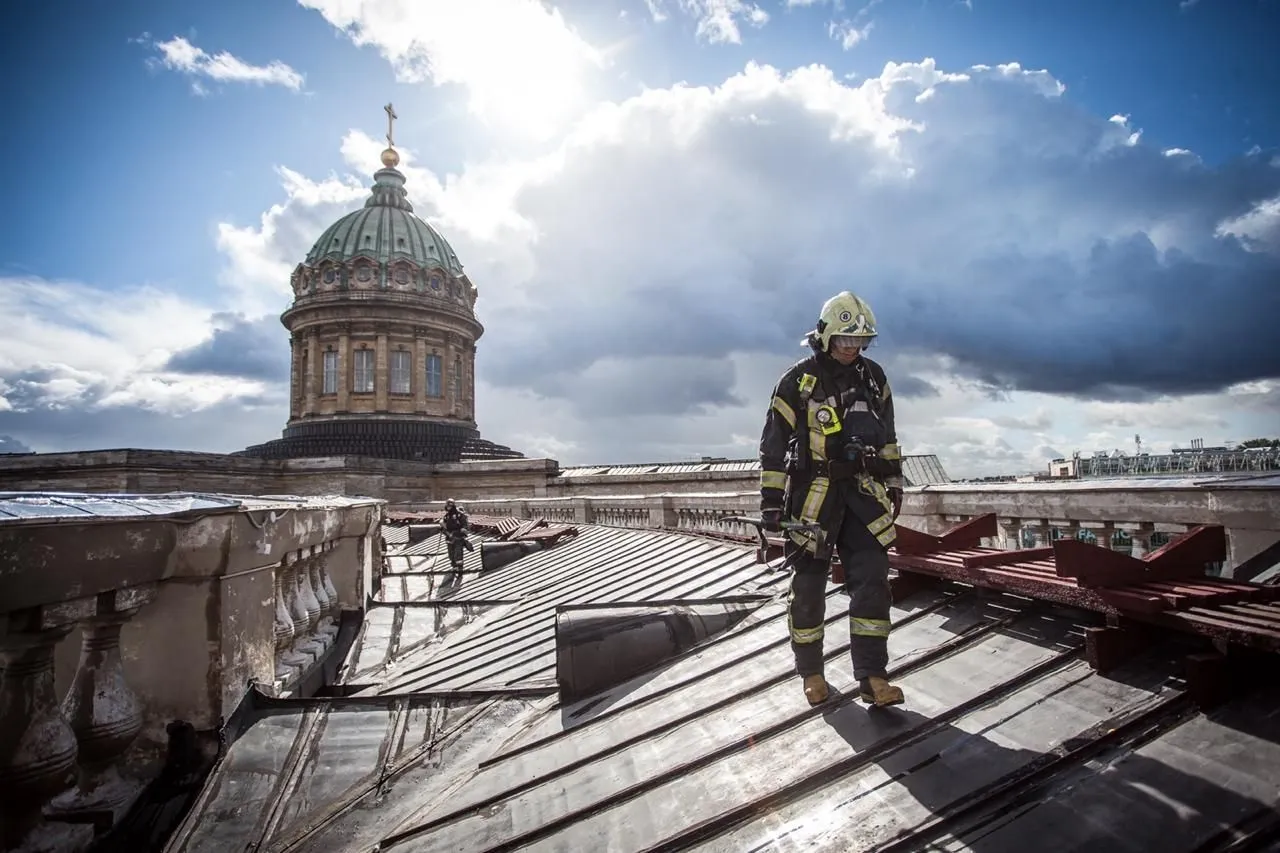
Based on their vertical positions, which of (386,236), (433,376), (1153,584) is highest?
(386,236)

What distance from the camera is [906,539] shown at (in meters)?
4.62

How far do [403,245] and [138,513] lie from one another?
145 ft

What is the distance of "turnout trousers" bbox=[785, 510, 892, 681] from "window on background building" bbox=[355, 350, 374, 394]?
39.5m

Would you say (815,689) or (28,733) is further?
(815,689)

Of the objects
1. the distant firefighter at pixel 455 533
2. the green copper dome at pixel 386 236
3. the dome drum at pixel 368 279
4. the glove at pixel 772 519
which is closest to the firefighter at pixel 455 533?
the distant firefighter at pixel 455 533

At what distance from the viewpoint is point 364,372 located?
40156 mm

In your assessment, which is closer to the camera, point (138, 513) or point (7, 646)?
point (7, 646)

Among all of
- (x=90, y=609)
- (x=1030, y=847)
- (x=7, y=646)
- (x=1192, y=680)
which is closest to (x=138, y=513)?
(x=90, y=609)

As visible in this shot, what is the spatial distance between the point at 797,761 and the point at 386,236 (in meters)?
46.1

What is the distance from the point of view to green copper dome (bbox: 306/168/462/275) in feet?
140

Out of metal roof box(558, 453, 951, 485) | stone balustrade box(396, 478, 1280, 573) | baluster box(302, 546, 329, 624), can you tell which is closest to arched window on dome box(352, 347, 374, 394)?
metal roof box(558, 453, 951, 485)

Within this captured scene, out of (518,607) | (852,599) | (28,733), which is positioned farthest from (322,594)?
(852,599)

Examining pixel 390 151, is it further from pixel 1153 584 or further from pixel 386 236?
pixel 1153 584

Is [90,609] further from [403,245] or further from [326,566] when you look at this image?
[403,245]
